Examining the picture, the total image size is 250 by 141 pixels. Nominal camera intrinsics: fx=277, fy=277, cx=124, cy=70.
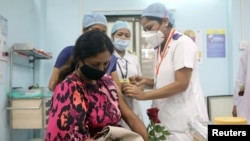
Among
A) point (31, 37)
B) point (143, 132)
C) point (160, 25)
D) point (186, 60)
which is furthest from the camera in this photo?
point (31, 37)

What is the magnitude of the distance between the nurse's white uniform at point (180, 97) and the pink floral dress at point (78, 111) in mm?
506

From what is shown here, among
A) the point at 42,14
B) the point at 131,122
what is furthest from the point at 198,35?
the point at 131,122

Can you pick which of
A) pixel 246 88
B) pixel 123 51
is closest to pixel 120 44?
pixel 123 51

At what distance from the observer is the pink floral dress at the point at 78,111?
0.90 m

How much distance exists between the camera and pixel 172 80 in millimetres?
1518

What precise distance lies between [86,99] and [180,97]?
680mm

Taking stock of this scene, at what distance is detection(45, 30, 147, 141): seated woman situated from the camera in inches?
35.8

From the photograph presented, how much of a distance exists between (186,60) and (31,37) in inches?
106

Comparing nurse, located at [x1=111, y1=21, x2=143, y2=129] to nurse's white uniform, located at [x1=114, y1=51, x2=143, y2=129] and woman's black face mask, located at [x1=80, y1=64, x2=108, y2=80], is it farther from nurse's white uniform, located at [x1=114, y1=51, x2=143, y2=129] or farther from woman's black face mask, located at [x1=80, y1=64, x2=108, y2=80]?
woman's black face mask, located at [x1=80, y1=64, x2=108, y2=80]

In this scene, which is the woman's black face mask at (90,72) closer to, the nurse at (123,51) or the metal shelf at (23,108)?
the nurse at (123,51)

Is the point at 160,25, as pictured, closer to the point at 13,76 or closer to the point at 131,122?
the point at 131,122

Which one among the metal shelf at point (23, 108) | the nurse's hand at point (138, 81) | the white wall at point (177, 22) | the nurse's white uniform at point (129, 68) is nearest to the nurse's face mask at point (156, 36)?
the nurse's hand at point (138, 81)

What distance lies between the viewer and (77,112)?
3.03 ft

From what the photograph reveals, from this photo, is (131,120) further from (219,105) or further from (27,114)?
(219,105)
